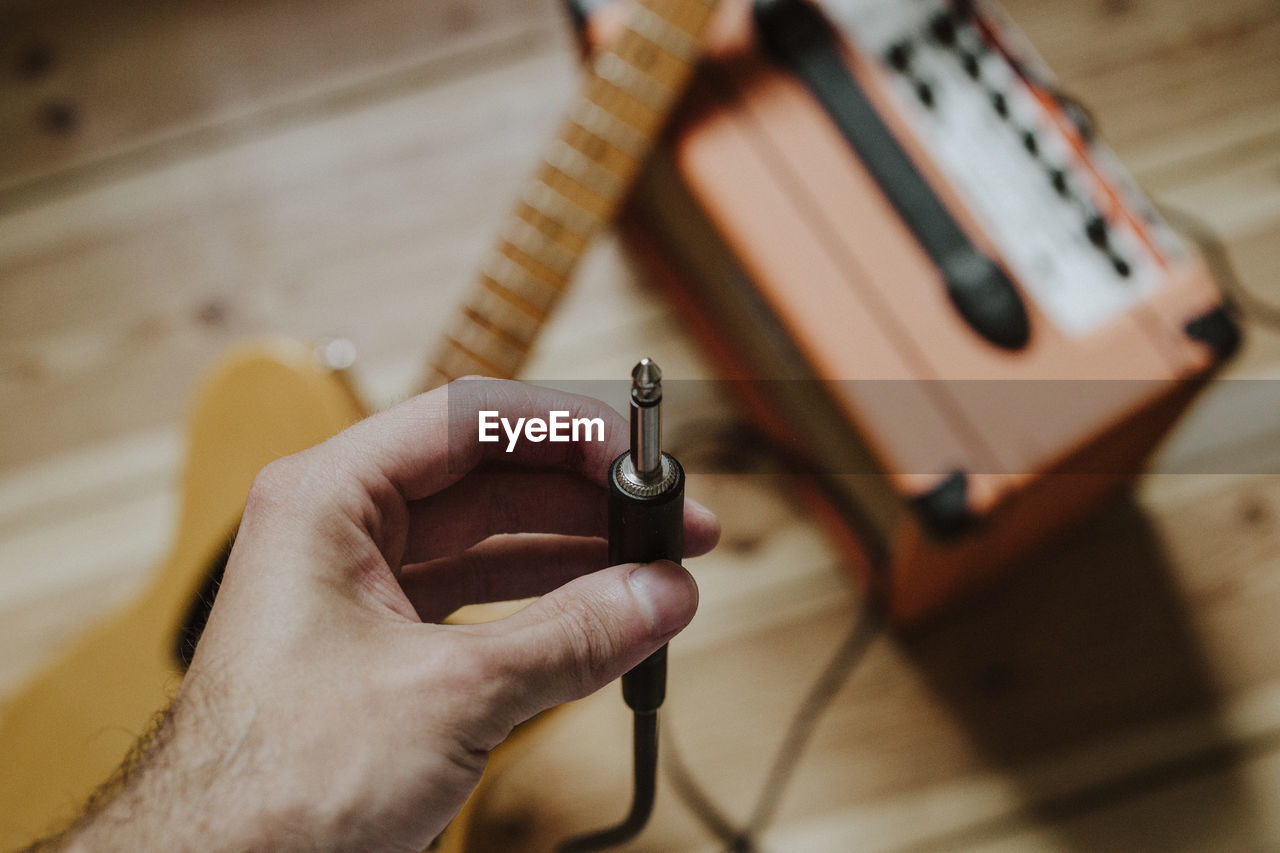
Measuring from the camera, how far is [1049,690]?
34.0 inches

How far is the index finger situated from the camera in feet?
1.56

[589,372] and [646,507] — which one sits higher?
[589,372]

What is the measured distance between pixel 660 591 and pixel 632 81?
0.49 m

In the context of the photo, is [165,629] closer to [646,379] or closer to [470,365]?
[470,365]

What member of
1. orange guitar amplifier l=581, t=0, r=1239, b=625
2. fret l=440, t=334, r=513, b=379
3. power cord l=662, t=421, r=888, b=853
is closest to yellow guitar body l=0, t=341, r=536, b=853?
fret l=440, t=334, r=513, b=379

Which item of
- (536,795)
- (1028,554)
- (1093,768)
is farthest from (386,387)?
(1093,768)

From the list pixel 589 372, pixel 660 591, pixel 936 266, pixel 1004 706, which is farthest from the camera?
pixel 589 372

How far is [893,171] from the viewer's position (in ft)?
2.29

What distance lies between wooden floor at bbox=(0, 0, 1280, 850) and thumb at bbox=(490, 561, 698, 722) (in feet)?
1.53

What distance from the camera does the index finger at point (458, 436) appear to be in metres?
0.48

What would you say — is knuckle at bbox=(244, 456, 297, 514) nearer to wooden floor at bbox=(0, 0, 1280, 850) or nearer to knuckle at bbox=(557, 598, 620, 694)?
knuckle at bbox=(557, 598, 620, 694)

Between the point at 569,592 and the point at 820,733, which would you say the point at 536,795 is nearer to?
the point at 820,733

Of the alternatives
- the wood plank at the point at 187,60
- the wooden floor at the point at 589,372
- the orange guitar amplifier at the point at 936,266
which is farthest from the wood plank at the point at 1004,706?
the wood plank at the point at 187,60

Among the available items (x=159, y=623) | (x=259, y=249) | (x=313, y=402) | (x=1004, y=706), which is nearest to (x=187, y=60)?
(x=259, y=249)
